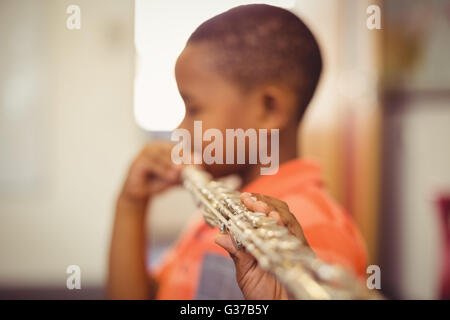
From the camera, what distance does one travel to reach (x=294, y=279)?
0.18m

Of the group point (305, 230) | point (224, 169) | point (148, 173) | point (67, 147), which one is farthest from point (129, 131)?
point (305, 230)

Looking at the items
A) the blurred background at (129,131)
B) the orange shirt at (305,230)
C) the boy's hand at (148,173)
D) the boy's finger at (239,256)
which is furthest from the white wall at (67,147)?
the boy's finger at (239,256)

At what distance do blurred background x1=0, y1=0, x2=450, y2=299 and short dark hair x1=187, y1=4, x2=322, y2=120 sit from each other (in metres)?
1.09

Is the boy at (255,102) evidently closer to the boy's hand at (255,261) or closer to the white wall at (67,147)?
the boy's hand at (255,261)

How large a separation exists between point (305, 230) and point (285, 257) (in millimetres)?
116

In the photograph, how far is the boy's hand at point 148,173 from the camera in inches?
21.2

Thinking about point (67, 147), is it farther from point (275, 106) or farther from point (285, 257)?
point (285, 257)

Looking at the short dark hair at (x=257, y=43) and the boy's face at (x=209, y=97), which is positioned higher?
the short dark hair at (x=257, y=43)

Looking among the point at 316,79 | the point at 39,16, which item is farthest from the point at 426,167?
the point at 39,16

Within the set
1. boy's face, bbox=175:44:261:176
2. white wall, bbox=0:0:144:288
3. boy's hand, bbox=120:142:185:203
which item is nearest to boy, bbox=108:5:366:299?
boy's face, bbox=175:44:261:176

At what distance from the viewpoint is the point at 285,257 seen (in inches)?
7.7

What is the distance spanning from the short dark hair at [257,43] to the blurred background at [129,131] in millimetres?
1091
